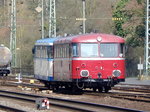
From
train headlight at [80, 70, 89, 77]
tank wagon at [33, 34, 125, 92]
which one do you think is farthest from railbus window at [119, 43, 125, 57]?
train headlight at [80, 70, 89, 77]

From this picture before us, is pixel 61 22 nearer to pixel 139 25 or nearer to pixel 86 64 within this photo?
pixel 139 25

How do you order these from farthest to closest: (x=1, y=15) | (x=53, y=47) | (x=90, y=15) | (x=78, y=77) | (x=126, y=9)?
(x=1, y=15), (x=90, y=15), (x=126, y=9), (x=53, y=47), (x=78, y=77)

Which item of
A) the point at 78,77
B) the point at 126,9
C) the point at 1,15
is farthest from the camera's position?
the point at 1,15

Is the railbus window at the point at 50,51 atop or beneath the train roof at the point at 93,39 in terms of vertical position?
beneath

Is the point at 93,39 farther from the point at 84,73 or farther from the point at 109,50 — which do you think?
the point at 84,73

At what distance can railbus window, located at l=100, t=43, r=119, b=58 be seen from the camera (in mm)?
26375

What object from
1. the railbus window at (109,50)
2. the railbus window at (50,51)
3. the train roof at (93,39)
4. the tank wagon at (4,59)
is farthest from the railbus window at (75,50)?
the tank wagon at (4,59)

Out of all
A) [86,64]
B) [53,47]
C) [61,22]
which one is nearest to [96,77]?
[86,64]

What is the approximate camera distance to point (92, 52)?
26.3 meters

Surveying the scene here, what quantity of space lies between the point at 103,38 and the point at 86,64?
5.13 feet

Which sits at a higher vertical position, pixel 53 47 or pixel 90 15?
pixel 90 15

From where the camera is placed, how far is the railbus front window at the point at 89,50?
26.2 metres

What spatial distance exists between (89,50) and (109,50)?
96 centimetres

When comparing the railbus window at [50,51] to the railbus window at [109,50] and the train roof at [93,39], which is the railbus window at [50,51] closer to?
the train roof at [93,39]
